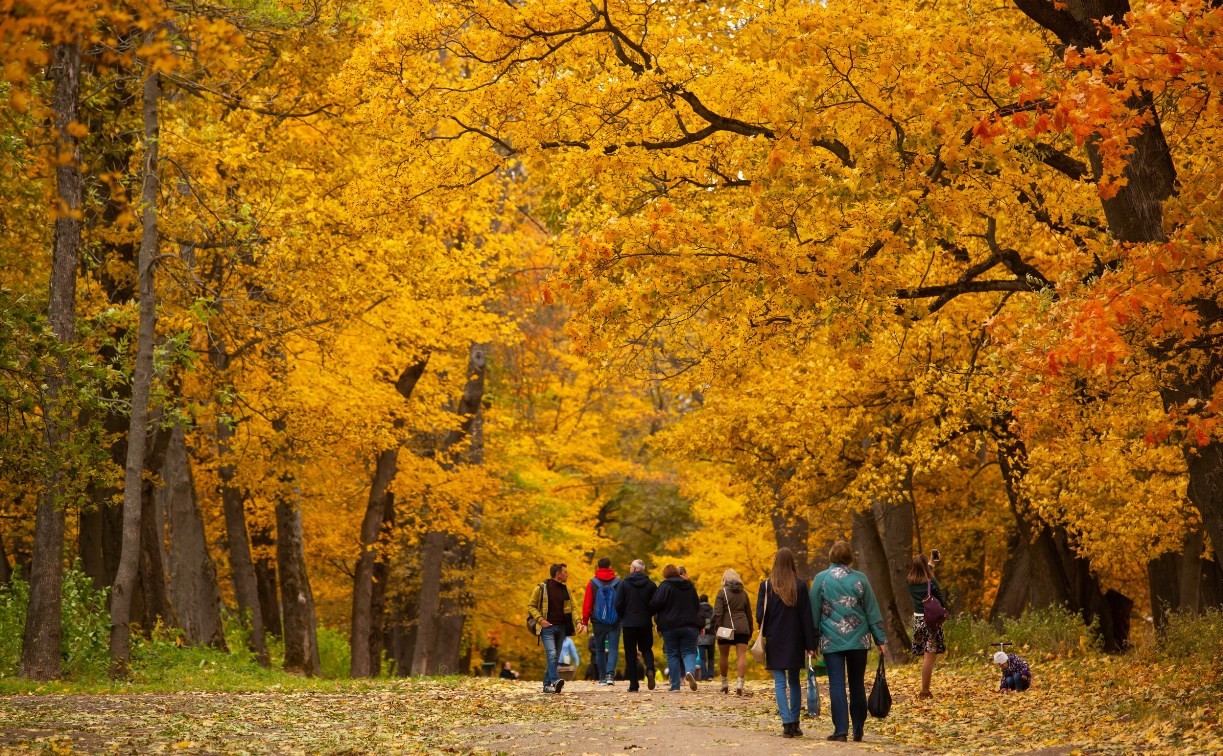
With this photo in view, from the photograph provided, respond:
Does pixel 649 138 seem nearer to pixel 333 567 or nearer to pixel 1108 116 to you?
pixel 1108 116

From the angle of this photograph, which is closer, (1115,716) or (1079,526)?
(1115,716)

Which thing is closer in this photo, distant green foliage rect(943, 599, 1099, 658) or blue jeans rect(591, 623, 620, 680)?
blue jeans rect(591, 623, 620, 680)

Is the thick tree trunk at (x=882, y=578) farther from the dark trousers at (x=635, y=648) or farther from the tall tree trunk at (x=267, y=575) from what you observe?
the tall tree trunk at (x=267, y=575)

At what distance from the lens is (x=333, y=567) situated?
36.1 metres

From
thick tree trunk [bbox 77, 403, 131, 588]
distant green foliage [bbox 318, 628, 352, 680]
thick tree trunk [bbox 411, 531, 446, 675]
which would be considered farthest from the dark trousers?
distant green foliage [bbox 318, 628, 352, 680]

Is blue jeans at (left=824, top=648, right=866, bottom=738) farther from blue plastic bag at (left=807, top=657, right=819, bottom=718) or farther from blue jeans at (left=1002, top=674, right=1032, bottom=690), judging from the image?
blue jeans at (left=1002, top=674, right=1032, bottom=690)

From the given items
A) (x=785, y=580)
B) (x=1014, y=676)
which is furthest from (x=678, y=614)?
(x=785, y=580)

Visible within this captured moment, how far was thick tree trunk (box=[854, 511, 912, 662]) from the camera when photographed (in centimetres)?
2661

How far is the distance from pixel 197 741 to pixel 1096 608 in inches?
659

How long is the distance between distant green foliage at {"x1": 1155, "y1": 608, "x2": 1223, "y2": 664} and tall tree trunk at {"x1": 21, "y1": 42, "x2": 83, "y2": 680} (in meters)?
13.5

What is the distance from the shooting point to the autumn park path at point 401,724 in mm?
10711

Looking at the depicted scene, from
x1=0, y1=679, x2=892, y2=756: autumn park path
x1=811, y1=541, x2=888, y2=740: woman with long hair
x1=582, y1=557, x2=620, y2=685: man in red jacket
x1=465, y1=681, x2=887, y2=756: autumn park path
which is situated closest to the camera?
x1=0, y1=679, x2=892, y2=756: autumn park path

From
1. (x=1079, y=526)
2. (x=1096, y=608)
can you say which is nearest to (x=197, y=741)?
(x=1079, y=526)

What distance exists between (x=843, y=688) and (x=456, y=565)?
71.2 ft
